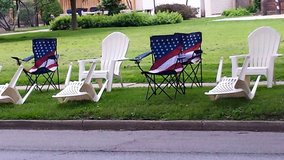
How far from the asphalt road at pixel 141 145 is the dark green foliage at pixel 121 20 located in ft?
96.4

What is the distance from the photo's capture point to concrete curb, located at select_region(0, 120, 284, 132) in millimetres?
8281

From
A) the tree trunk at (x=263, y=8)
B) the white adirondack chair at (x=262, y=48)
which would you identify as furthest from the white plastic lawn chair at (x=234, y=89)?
the tree trunk at (x=263, y=8)

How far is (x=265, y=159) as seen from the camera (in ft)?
22.0

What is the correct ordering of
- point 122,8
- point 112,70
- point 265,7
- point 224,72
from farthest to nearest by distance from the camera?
1. point 122,8
2. point 265,7
3. point 224,72
4. point 112,70

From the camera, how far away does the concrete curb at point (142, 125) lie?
828cm

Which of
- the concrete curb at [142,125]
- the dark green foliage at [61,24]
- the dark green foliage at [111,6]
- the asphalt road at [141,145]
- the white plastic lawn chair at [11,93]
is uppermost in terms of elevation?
the dark green foliage at [111,6]

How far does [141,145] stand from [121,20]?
3104 cm

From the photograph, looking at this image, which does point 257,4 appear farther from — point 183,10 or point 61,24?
point 61,24

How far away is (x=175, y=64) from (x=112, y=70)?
1.58 m

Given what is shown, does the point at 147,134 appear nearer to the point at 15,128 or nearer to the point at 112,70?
the point at 15,128

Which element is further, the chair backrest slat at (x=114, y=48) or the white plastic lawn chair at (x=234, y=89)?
the chair backrest slat at (x=114, y=48)

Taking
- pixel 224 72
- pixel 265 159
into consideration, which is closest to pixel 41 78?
pixel 224 72

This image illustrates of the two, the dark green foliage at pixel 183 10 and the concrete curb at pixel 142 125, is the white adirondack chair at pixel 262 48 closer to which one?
→ the concrete curb at pixel 142 125

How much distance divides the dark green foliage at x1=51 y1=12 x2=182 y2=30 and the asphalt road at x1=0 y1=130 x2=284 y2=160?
29.4m
